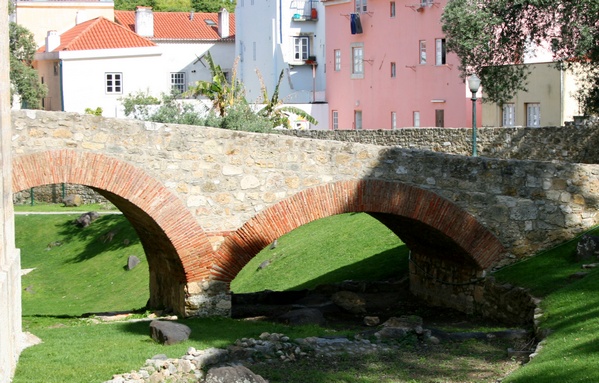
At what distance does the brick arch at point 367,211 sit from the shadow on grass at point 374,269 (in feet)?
13.9

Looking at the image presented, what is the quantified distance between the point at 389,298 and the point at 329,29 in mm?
29318

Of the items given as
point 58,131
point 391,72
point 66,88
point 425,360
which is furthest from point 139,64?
point 425,360

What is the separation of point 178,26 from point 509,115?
95.4ft

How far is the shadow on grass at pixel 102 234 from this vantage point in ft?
104

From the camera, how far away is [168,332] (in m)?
15.0

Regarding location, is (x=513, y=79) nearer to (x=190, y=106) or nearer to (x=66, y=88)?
(x=190, y=106)

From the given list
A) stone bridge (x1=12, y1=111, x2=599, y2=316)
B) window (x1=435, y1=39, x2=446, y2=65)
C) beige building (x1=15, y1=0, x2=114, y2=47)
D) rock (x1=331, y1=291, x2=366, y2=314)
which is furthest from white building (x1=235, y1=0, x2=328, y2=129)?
stone bridge (x1=12, y1=111, x2=599, y2=316)

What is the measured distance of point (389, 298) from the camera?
20922mm

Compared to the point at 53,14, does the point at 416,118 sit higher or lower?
lower

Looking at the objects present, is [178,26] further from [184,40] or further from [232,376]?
[232,376]

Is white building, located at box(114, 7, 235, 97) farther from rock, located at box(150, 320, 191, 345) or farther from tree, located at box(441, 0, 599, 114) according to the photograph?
rock, located at box(150, 320, 191, 345)

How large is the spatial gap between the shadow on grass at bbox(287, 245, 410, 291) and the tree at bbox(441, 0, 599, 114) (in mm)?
5884

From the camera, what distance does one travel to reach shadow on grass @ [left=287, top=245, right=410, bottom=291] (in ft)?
74.2

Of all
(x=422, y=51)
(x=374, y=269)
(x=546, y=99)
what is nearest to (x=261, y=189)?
(x=374, y=269)
